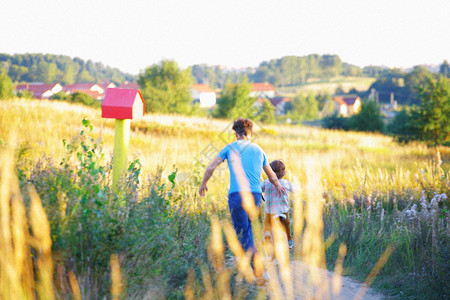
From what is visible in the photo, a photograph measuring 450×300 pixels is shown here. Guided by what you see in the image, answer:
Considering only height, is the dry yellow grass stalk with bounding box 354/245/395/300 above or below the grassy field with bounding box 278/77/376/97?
below

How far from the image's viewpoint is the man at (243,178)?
4453mm

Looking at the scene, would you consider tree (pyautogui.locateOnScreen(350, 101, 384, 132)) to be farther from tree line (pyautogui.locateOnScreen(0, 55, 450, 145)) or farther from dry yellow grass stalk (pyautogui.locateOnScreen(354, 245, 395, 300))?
dry yellow grass stalk (pyautogui.locateOnScreen(354, 245, 395, 300))

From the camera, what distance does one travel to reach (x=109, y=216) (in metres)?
3.23

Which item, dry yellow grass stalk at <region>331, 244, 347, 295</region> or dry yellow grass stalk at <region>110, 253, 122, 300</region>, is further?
dry yellow grass stalk at <region>331, 244, 347, 295</region>

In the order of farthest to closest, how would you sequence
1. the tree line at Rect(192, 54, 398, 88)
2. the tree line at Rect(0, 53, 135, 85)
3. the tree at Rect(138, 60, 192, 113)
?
the tree line at Rect(192, 54, 398, 88)
the tree at Rect(138, 60, 192, 113)
the tree line at Rect(0, 53, 135, 85)

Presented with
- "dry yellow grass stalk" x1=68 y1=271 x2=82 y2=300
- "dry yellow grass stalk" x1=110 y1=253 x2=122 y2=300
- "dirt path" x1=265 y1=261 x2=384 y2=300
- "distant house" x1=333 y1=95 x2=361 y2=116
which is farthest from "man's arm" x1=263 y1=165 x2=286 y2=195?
"distant house" x1=333 y1=95 x2=361 y2=116

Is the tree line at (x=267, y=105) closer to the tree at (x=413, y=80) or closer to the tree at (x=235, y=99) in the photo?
the tree at (x=235, y=99)

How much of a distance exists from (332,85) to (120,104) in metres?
140

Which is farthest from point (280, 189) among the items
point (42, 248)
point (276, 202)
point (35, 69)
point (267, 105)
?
point (267, 105)

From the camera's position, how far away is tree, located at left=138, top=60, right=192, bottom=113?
39406mm

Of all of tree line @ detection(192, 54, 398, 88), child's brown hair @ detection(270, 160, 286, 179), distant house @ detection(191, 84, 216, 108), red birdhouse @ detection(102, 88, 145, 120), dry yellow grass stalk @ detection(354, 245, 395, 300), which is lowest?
dry yellow grass stalk @ detection(354, 245, 395, 300)

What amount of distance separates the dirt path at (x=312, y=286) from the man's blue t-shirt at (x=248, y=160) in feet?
3.41

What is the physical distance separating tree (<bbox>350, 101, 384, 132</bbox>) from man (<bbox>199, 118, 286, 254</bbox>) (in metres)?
34.4

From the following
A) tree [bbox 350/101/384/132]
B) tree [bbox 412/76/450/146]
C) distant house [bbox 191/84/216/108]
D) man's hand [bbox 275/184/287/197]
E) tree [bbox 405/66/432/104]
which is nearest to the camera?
man's hand [bbox 275/184/287/197]
